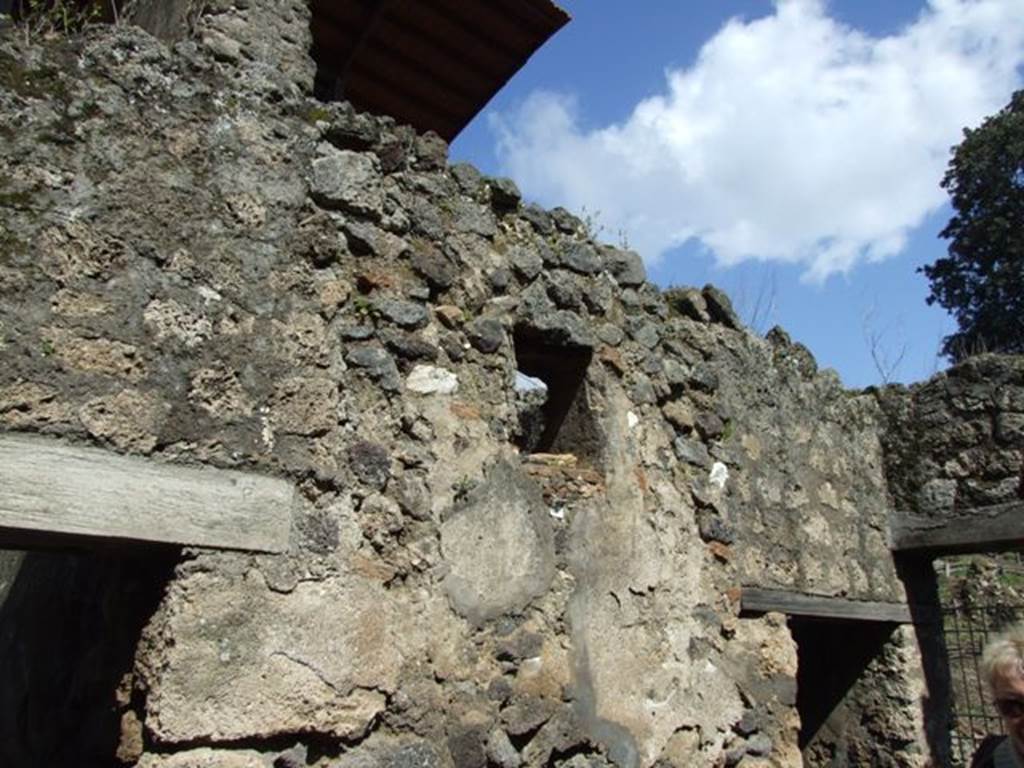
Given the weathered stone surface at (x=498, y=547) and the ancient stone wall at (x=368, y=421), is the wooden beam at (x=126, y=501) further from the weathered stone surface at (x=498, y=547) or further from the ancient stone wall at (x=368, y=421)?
the weathered stone surface at (x=498, y=547)

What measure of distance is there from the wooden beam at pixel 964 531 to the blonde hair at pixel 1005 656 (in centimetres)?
316

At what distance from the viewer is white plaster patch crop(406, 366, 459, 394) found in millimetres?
3248

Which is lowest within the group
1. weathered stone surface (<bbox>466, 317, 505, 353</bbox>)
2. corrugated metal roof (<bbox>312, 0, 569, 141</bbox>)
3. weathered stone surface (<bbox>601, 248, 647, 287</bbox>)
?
weathered stone surface (<bbox>466, 317, 505, 353</bbox>)

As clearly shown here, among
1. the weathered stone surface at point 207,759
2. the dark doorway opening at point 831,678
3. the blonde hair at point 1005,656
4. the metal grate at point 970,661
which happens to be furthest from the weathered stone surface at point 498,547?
the metal grate at point 970,661

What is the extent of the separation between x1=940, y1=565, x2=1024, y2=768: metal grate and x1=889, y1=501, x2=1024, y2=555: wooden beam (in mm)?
1180

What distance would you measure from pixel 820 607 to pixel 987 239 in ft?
56.8

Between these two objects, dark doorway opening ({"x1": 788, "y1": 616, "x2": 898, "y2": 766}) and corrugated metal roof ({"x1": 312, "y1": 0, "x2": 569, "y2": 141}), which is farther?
corrugated metal roof ({"x1": 312, "y1": 0, "x2": 569, "y2": 141})

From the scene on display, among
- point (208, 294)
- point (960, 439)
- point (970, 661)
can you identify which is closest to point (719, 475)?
point (960, 439)

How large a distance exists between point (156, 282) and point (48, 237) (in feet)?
0.96

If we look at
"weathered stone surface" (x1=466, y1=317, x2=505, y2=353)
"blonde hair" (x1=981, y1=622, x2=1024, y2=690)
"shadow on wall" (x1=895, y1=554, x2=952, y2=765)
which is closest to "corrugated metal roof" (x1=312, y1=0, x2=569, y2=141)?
"weathered stone surface" (x1=466, y1=317, x2=505, y2=353)

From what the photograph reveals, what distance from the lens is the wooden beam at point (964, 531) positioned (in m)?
5.30

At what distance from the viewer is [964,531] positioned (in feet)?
17.7

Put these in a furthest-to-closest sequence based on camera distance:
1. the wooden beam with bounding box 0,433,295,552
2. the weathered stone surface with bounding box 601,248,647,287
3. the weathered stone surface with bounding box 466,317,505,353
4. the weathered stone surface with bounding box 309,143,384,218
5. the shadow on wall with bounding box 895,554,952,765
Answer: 1. the shadow on wall with bounding box 895,554,952,765
2. the weathered stone surface with bounding box 601,248,647,287
3. the weathered stone surface with bounding box 466,317,505,353
4. the weathered stone surface with bounding box 309,143,384,218
5. the wooden beam with bounding box 0,433,295,552

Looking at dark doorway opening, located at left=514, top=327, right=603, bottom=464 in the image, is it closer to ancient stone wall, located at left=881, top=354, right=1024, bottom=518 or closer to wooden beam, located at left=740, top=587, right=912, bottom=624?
wooden beam, located at left=740, top=587, right=912, bottom=624
